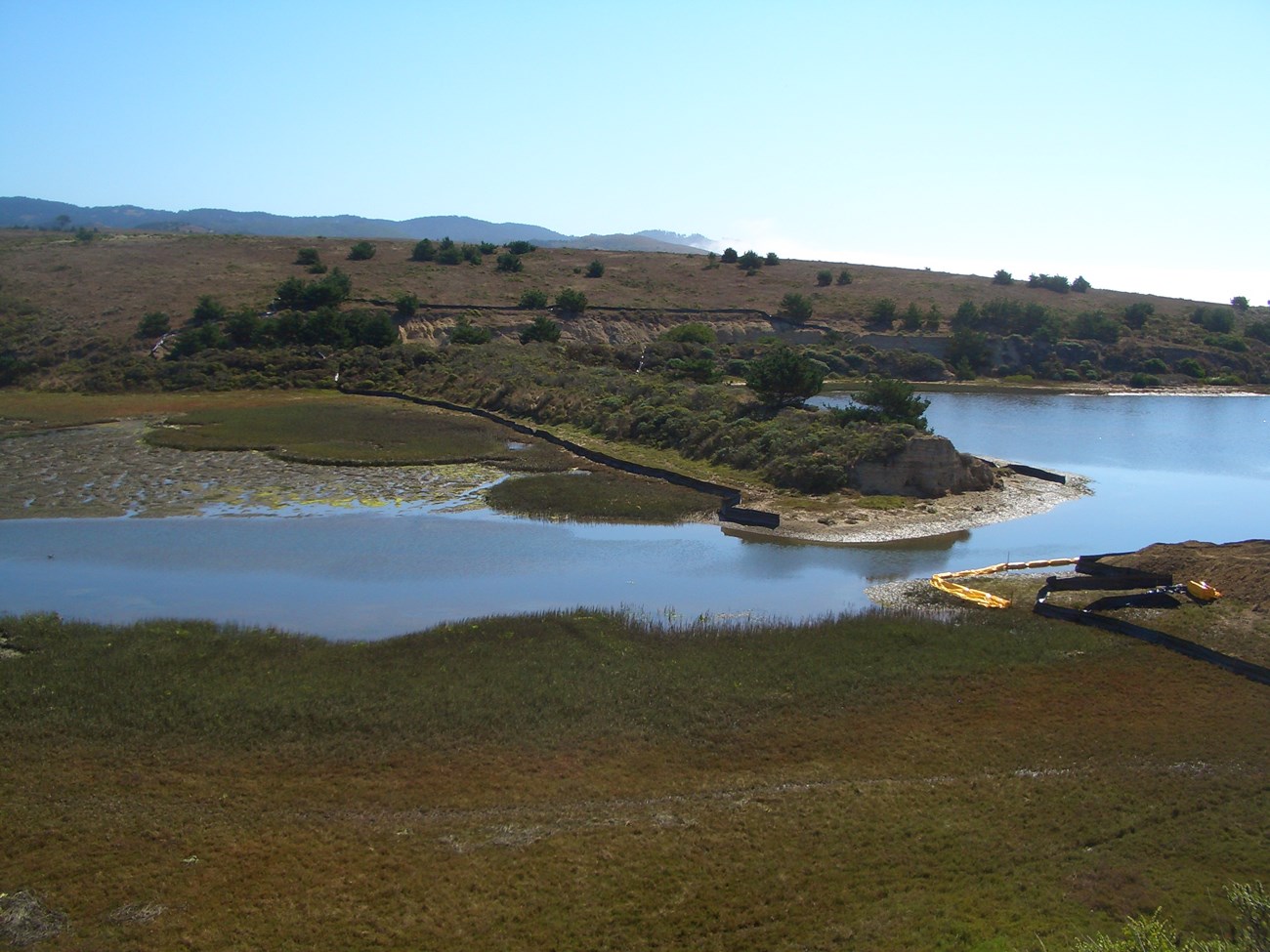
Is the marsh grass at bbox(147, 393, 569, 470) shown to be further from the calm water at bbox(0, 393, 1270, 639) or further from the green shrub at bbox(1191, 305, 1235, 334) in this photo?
the green shrub at bbox(1191, 305, 1235, 334)

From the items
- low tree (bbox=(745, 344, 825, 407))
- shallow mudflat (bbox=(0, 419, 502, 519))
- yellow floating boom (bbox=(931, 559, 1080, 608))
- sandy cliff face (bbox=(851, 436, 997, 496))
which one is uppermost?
low tree (bbox=(745, 344, 825, 407))

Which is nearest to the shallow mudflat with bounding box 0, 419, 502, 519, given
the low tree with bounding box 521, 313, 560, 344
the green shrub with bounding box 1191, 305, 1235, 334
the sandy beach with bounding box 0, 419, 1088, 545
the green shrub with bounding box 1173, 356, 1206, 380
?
the sandy beach with bounding box 0, 419, 1088, 545

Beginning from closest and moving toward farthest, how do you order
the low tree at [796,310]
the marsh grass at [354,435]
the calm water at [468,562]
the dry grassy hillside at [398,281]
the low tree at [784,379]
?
1. the calm water at [468,562]
2. the marsh grass at [354,435]
3. the low tree at [784,379]
4. the dry grassy hillside at [398,281]
5. the low tree at [796,310]

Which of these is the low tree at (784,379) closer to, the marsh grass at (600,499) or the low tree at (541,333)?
the marsh grass at (600,499)

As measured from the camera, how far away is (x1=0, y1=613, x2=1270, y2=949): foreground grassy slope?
405 inches

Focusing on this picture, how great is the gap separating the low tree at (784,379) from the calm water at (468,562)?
36.5 ft

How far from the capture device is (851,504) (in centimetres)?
3033

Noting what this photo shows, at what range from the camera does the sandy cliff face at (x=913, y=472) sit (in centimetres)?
3181

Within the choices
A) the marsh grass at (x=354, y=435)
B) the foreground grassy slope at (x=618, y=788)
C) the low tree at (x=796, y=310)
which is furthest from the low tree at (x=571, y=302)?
the foreground grassy slope at (x=618, y=788)

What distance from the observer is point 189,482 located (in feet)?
106

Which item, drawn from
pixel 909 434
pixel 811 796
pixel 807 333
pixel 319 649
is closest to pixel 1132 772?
pixel 811 796

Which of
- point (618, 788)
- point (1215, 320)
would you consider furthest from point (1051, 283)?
point (618, 788)

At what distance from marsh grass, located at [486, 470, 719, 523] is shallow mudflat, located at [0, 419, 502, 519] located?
1448 mm

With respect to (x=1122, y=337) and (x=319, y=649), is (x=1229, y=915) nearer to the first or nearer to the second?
(x=319, y=649)
